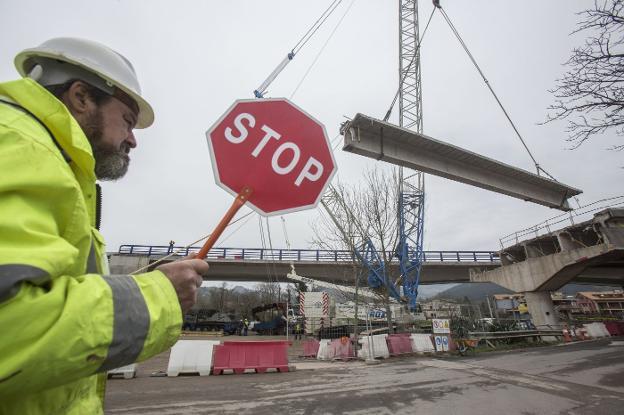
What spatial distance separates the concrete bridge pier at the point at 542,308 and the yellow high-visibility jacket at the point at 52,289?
26.0m

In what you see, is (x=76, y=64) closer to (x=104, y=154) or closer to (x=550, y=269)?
(x=104, y=154)

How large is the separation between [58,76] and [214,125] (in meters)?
0.73

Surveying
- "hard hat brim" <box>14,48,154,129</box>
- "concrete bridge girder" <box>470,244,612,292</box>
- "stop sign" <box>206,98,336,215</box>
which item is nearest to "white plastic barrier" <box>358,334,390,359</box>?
"stop sign" <box>206,98,336,215</box>

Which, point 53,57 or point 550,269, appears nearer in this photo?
point 53,57

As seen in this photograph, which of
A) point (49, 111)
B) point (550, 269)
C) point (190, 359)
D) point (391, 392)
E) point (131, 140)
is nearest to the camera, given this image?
point (49, 111)

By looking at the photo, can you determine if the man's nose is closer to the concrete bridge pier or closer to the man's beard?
the man's beard

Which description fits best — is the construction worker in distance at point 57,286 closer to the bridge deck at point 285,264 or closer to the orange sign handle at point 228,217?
the orange sign handle at point 228,217

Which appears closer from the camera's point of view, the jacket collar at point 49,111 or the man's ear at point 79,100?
the jacket collar at point 49,111

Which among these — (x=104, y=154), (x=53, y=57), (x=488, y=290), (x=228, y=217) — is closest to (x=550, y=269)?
(x=228, y=217)

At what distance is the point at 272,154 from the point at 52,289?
122 centimetres

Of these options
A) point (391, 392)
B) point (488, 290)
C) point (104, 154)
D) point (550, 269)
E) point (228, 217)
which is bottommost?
point (391, 392)

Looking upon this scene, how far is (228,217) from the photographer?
1554 mm

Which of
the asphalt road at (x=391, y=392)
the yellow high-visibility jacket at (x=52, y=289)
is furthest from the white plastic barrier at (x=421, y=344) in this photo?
the yellow high-visibility jacket at (x=52, y=289)

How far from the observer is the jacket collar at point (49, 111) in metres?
0.99
